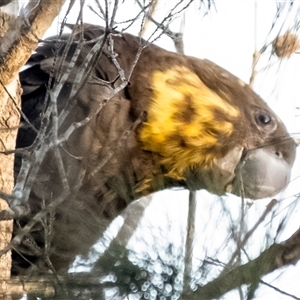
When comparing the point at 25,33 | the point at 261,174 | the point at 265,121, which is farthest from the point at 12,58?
the point at 265,121

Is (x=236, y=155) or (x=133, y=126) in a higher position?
(x=133, y=126)

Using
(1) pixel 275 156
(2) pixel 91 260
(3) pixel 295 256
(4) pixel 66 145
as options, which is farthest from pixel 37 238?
(1) pixel 275 156

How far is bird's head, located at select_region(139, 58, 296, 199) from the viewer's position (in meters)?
1.66

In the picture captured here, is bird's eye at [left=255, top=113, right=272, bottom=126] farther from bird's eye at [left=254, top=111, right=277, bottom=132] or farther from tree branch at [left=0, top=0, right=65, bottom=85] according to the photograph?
tree branch at [left=0, top=0, right=65, bottom=85]

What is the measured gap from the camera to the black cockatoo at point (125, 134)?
126cm

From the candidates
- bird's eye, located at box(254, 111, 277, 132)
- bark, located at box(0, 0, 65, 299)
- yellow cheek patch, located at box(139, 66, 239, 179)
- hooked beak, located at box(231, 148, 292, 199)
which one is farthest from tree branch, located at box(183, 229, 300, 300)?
yellow cheek patch, located at box(139, 66, 239, 179)

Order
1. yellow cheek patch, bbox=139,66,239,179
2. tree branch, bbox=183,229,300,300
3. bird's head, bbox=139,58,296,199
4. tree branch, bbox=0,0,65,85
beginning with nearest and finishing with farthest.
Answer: tree branch, bbox=183,229,300,300 → tree branch, bbox=0,0,65,85 → bird's head, bbox=139,58,296,199 → yellow cheek patch, bbox=139,66,239,179

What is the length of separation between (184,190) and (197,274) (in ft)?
0.64

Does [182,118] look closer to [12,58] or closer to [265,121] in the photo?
[265,121]

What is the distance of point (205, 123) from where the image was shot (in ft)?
6.40

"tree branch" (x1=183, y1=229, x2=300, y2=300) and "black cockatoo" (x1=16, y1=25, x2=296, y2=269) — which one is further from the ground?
"black cockatoo" (x1=16, y1=25, x2=296, y2=269)

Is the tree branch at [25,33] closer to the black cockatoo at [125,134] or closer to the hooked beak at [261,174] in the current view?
the black cockatoo at [125,134]

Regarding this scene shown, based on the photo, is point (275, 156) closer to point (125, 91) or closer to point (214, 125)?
point (214, 125)

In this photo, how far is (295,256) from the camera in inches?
41.6
